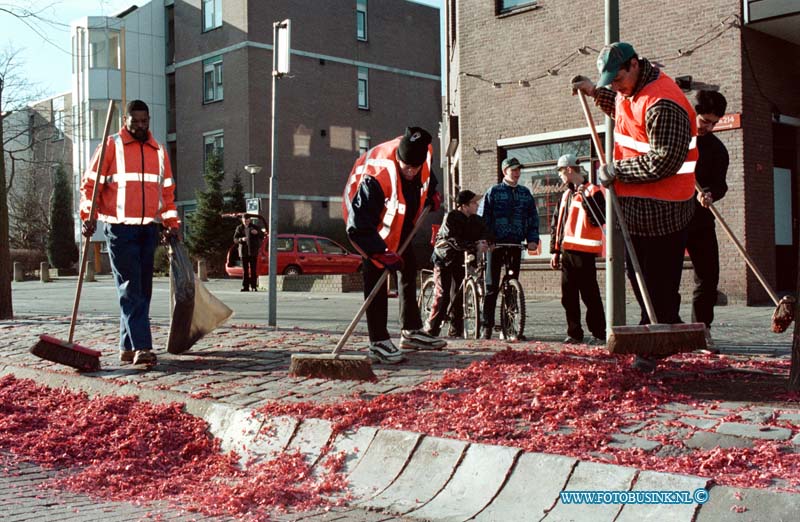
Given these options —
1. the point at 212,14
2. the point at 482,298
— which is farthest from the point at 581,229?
the point at 212,14

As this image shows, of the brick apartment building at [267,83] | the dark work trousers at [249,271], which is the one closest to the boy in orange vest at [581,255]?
the dark work trousers at [249,271]

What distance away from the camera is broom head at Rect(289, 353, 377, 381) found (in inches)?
223

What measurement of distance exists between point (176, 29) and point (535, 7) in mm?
26425

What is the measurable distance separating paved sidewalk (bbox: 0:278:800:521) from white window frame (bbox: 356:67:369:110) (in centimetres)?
2875

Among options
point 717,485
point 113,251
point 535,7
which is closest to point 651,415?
point 717,485

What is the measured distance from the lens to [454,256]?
8805mm

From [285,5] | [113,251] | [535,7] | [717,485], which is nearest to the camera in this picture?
[717,485]

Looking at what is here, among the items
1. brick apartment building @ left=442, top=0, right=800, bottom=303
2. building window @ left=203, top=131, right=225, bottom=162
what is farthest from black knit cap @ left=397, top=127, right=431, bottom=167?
building window @ left=203, top=131, right=225, bottom=162

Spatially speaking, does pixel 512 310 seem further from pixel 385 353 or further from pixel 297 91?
pixel 297 91

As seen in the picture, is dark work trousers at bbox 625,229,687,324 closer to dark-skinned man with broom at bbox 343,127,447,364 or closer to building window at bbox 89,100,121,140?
dark-skinned man with broom at bbox 343,127,447,364

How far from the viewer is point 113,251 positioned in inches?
281

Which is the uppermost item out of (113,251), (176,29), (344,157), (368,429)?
(176,29)

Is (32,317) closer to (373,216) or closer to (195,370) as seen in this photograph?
(195,370)

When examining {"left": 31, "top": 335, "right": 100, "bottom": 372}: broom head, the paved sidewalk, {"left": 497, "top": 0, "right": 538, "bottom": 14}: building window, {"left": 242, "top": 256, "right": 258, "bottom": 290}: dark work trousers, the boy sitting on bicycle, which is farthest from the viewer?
{"left": 242, "top": 256, "right": 258, "bottom": 290}: dark work trousers
